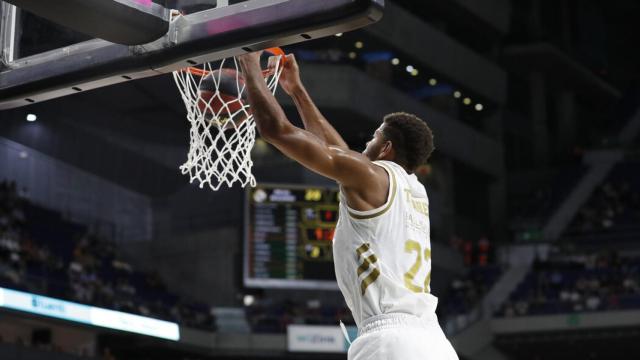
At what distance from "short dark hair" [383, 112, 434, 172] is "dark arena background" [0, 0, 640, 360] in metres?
14.5

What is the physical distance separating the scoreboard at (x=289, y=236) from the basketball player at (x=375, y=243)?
62.4 feet

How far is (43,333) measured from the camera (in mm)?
20891

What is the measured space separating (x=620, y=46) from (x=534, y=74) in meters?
6.61

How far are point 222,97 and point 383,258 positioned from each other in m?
1.84

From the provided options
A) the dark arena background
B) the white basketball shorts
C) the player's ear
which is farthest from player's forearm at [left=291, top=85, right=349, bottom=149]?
the dark arena background

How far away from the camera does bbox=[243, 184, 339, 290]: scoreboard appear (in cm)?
2362

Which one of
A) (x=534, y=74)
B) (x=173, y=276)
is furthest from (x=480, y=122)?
(x=173, y=276)

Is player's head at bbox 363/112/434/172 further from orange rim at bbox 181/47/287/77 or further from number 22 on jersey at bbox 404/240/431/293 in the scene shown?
orange rim at bbox 181/47/287/77

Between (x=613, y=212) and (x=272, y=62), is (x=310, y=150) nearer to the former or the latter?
(x=272, y=62)

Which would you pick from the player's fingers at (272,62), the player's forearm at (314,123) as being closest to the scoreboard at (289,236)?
the player's fingers at (272,62)

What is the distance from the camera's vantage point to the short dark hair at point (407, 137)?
467 cm

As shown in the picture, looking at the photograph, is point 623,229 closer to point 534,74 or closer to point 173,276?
point 534,74

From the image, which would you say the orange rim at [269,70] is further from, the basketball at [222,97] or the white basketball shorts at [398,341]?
the white basketball shorts at [398,341]

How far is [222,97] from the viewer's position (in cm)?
592
